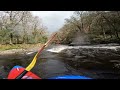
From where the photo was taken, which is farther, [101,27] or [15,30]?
[15,30]

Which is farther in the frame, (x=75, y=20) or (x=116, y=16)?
(x=75, y=20)

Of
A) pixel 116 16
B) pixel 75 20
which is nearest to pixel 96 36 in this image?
pixel 116 16

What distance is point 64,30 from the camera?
18.7 m

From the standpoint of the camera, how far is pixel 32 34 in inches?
671
